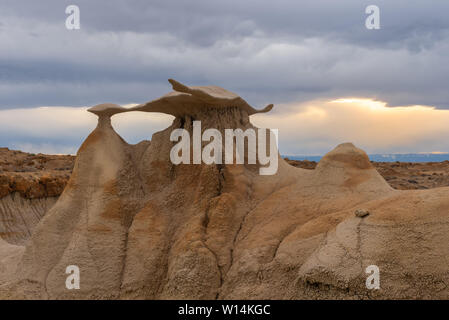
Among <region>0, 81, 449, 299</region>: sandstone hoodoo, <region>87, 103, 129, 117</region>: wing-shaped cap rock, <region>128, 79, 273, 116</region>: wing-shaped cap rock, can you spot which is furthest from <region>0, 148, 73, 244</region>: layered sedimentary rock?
<region>128, 79, 273, 116</region>: wing-shaped cap rock

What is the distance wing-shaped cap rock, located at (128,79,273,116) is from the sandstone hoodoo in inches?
1.0

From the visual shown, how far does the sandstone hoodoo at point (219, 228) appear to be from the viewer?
4.91 m

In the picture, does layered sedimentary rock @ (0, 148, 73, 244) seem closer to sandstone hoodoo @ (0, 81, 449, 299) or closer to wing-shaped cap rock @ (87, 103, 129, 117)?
sandstone hoodoo @ (0, 81, 449, 299)

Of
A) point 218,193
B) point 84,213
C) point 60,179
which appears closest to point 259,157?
point 218,193

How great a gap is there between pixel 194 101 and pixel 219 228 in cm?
231

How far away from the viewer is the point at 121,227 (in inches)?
283

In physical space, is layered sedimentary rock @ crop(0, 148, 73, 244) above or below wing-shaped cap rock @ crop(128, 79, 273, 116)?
below

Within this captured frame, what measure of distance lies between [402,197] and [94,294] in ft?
14.8

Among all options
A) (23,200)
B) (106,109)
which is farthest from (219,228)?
(23,200)

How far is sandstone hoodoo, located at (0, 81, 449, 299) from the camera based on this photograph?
4910mm

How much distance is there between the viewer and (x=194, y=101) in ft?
24.8

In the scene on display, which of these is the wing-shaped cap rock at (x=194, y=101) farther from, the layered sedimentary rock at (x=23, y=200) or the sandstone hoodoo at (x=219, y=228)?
the layered sedimentary rock at (x=23, y=200)

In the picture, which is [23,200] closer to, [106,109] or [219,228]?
[106,109]

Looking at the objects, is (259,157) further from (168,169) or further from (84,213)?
(84,213)
